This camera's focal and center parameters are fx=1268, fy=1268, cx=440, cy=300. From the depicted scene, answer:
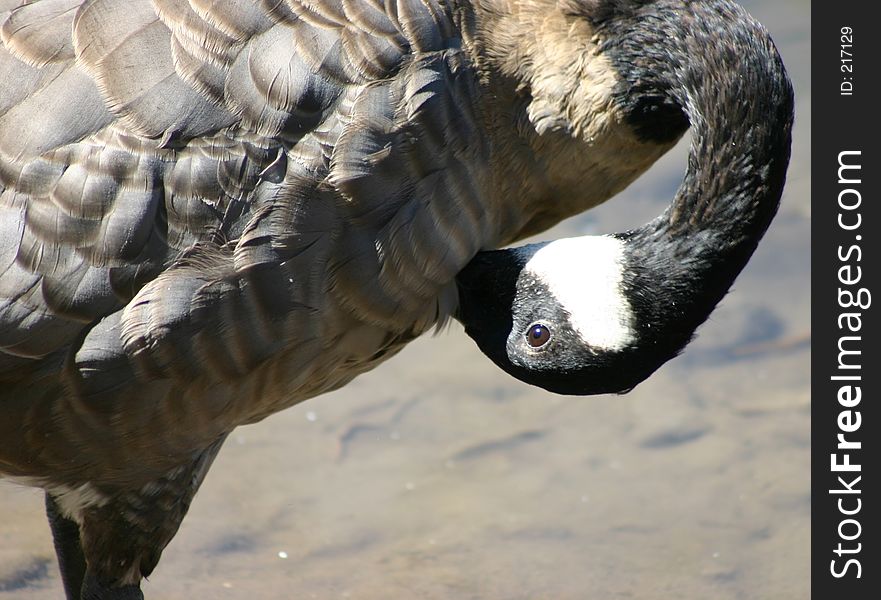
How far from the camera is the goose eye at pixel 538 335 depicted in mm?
3781

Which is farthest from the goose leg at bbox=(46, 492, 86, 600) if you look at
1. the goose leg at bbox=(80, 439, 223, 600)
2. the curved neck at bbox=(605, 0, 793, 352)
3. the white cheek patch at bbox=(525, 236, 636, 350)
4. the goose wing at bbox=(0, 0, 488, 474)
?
the curved neck at bbox=(605, 0, 793, 352)

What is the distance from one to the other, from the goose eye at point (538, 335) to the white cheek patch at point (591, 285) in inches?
3.9

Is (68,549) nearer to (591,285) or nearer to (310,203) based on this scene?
(310,203)

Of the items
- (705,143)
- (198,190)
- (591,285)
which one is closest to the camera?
(198,190)

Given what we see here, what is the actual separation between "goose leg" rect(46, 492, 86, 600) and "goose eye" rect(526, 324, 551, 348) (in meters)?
1.55

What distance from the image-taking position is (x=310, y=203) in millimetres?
3342

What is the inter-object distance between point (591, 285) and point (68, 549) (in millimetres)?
1901

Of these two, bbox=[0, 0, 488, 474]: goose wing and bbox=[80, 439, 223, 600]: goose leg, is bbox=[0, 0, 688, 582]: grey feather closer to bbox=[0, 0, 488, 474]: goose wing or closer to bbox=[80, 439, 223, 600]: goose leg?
bbox=[0, 0, 488, 474]: goose wing

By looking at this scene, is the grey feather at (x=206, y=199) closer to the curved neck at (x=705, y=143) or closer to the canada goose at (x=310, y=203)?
the canada goose at (x=310, y=203)

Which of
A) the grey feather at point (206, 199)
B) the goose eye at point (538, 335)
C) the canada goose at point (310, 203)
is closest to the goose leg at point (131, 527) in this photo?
the canada goose at point (310, 203)

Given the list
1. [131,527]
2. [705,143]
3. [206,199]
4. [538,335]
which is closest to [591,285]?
[538,335]

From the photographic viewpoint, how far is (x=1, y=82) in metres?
3.27
